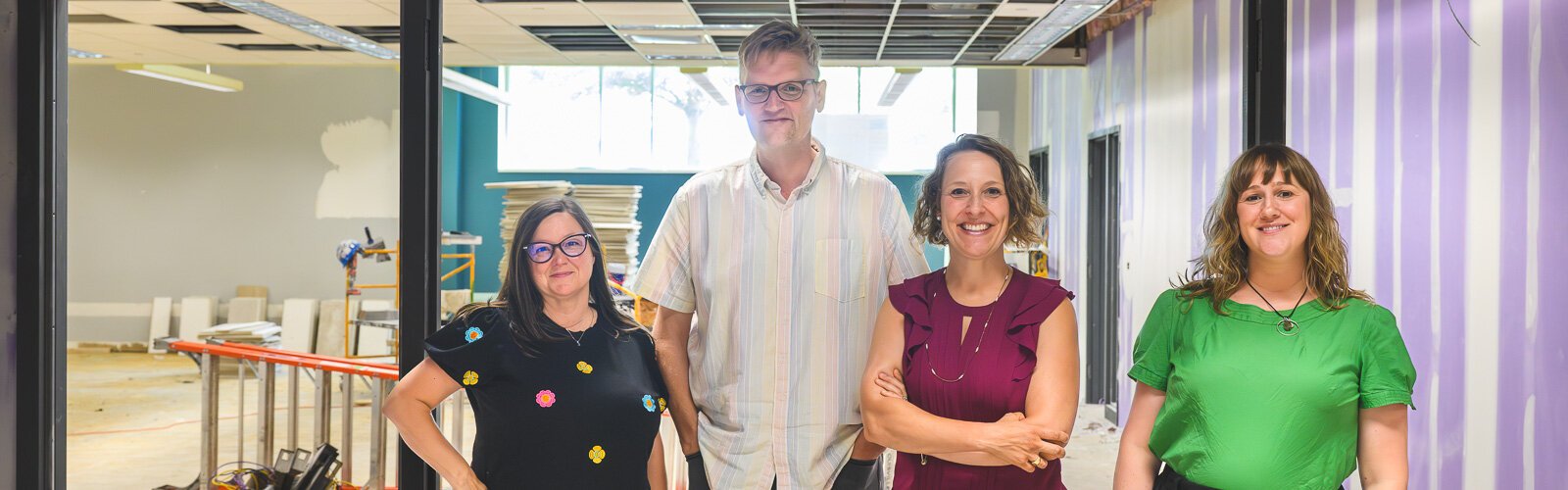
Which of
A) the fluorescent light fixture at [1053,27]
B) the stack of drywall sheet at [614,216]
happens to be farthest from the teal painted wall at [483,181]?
the fluorescent light fixture at [1053,27]

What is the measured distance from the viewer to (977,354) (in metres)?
1.78

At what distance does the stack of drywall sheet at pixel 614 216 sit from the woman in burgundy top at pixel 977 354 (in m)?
6.34

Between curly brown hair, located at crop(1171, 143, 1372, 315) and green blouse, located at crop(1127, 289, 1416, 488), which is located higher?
curly brown hair, located at crop(1171, 143, 1372, 315)

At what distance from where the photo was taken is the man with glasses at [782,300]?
1993mm

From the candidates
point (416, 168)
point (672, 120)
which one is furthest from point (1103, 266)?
point (672, 120)

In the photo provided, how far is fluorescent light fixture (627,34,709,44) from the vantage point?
16.9ft

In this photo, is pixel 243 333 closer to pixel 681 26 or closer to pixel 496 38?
pixel 496 38

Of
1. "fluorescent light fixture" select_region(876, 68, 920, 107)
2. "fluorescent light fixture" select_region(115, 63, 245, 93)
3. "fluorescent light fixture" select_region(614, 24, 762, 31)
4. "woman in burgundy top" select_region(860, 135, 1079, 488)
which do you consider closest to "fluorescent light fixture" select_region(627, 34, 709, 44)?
"fluorescent light fixture" select_region(614, 24, 762, 31)

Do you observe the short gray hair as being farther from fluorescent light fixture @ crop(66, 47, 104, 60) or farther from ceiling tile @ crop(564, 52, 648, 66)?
fluorescent light fixture @ crop(66, 47, 104, 60)

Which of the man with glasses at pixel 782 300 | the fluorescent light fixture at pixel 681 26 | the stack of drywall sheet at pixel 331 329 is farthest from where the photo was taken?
the stack of drywall sheet at pixel 331 329

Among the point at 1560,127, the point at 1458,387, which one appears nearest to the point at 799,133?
the point at 1560,127

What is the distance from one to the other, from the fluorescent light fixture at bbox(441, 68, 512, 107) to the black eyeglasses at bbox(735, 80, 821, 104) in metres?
6.68

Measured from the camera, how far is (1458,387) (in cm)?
290

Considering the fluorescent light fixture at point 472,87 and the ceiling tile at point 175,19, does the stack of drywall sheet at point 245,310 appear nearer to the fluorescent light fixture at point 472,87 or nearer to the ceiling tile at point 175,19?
the fluorescent light fixture at point 472,87
